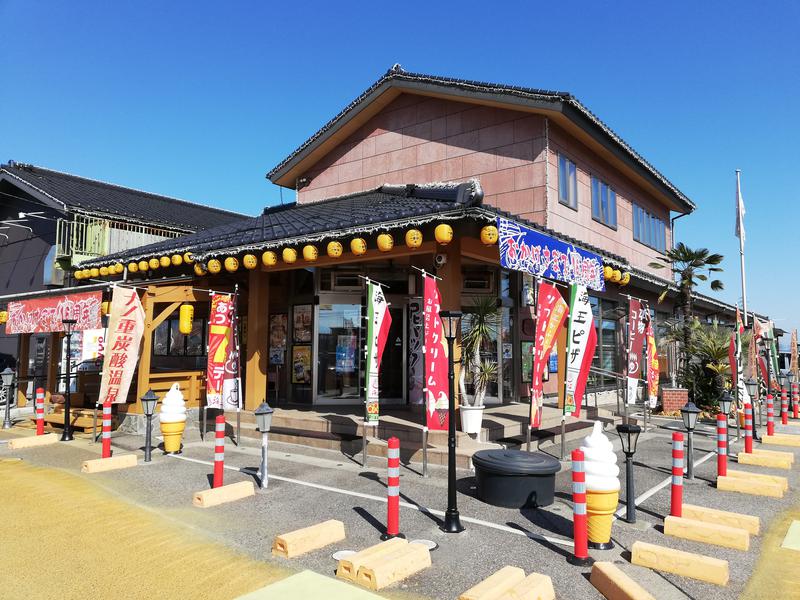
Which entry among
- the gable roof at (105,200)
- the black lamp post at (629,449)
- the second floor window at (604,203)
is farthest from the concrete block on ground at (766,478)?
the gable roof at (105,200)

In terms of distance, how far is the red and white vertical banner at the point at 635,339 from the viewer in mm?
12812

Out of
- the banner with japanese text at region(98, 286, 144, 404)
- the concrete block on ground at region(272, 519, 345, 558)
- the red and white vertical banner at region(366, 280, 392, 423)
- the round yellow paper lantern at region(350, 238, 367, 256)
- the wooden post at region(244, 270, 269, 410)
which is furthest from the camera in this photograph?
the wooden post at region(244, 270, 269, 410)

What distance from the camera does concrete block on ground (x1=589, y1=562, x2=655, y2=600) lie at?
13.5 feet

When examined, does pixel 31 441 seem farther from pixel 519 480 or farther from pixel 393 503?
pixel 519 480

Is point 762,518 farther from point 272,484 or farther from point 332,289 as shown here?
point 332,289

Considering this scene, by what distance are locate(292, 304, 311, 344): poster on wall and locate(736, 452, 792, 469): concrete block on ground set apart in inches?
392

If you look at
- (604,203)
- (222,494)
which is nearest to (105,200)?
(222,494)

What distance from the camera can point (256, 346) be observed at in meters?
12.4

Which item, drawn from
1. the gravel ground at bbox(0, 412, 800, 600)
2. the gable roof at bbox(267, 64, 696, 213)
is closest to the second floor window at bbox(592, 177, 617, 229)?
the gable roof at bbox(267, 64, 696, 213)

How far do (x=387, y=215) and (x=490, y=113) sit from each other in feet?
23.3

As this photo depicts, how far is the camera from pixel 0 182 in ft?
72.9

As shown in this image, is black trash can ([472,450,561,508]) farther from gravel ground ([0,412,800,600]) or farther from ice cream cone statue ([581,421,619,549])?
ice cream cone statue ([581,421,619,549])

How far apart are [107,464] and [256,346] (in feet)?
13.6

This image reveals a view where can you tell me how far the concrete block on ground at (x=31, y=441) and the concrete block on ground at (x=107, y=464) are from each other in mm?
3093
